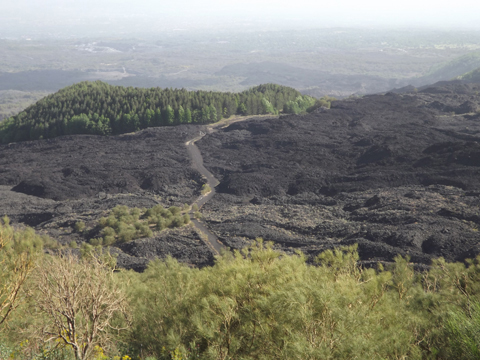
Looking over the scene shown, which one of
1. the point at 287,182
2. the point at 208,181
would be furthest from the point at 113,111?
the point at 287,182

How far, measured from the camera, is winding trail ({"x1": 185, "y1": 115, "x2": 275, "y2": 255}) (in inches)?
1294

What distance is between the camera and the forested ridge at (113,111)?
2645 inches

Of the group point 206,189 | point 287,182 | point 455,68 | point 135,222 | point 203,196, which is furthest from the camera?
point 455,68

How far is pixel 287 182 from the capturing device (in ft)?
153

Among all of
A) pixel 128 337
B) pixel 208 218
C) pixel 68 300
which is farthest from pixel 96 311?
pixel 208 218

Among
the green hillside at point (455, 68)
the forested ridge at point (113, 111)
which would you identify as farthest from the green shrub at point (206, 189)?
the green hillside at point (455, 68)

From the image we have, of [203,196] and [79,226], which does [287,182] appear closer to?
[203,196]

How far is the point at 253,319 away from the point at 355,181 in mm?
36987

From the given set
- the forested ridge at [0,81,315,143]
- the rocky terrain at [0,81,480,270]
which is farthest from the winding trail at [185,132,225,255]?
the forested ridge at [0,81,315,143]

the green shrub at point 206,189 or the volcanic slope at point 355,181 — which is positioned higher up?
the volcanic slope at point 355,181

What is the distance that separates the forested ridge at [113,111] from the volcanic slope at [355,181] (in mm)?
8975

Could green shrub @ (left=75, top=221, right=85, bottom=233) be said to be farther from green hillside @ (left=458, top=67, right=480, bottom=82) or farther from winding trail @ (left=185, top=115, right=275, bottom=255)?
green hillside @ (left=458, top=67, right=480, bottom=82)

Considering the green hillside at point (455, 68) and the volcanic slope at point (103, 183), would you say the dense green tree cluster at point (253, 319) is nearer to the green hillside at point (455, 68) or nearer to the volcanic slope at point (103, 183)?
the volcanic slope at point (103, 183)

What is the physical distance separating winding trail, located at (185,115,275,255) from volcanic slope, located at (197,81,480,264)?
85 centimetres
